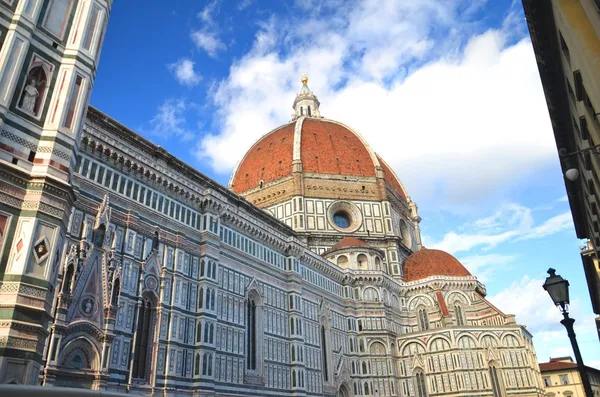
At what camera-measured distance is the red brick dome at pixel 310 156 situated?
6147 cm

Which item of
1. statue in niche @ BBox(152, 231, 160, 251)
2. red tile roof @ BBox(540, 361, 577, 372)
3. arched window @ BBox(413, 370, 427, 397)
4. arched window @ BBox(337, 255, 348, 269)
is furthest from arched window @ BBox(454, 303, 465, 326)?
statue in niche @ BBox(152, 231, 160, 251)

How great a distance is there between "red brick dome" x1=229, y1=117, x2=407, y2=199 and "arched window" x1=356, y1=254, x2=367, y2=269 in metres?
14.1

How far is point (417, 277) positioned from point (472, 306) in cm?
656

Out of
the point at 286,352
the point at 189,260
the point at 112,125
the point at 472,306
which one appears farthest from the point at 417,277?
the point at 112,125

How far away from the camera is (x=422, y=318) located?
50.4 meters

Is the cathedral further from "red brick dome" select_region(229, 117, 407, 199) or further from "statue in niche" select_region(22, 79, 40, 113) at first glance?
"red brick dome" select_region(229, 117, 407, 199)

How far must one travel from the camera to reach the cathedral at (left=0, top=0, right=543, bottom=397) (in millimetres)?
9750

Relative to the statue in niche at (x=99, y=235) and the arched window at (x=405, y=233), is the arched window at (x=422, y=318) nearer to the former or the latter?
the arched window at (x=405, y=233)

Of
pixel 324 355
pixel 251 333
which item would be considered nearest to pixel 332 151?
pixel 324 355

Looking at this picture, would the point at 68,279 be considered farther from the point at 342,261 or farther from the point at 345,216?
the point at 345,216

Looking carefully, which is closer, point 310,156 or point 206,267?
point 206,267

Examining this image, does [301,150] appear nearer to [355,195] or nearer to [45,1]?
[355,195]

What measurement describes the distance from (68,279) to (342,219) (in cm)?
4087

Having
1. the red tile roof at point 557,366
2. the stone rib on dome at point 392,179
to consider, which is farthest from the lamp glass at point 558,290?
the red tile roof at point 557,366
